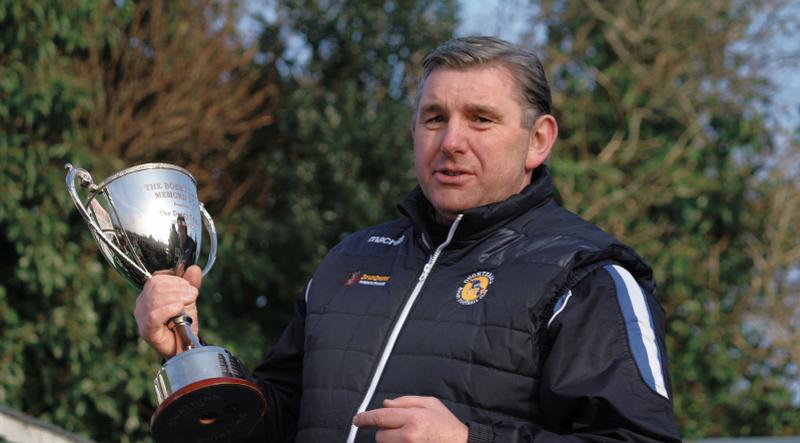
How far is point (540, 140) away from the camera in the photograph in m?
2.37

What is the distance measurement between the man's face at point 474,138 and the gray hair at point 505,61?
0.02 meters

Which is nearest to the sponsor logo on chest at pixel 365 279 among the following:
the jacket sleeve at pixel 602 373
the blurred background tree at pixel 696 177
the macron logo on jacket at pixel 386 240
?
the macron logo on jacket at pixel 386 240

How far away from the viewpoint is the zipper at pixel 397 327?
2.12 meters

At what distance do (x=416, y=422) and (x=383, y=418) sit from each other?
0.23ft

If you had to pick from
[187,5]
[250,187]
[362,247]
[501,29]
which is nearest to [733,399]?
[501,29]

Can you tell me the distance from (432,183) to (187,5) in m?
4.80

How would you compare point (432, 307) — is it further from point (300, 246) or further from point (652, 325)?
point (300, 246)

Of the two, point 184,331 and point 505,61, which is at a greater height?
point 505,61

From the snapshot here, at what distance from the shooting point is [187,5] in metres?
6.70

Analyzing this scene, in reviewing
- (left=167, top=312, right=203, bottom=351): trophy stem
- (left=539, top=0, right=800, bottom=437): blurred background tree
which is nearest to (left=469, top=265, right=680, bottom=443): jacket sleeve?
(left=167, top=312, right=203, bottom=351): trophy stem

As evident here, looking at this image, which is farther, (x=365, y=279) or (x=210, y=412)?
(x=365, y=279)

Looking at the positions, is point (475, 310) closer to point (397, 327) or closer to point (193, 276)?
point (397, 327)

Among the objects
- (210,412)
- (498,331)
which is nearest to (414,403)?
(498,331)

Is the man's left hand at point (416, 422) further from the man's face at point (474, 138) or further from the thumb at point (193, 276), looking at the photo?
the thumb at point (193, 276)
